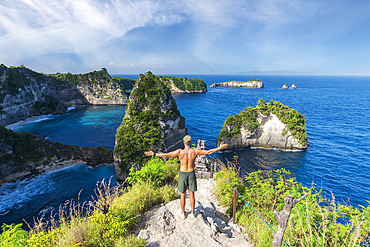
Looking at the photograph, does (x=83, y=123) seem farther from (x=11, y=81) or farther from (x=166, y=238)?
(x=166, y=238)

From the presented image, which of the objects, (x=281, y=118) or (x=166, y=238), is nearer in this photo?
(x=166, y=238)

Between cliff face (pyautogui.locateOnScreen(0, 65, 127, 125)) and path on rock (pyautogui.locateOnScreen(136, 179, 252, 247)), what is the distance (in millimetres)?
66377

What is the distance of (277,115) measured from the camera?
35.8 m

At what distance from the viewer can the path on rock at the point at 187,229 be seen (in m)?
4.84

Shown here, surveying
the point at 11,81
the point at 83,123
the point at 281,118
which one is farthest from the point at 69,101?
the point at 281,118

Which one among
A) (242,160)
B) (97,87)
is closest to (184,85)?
(97,87)

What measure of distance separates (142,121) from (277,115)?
28557 mm

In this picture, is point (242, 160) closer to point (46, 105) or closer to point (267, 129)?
point (267, 129)

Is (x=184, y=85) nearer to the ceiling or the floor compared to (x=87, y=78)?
nearer to the floor

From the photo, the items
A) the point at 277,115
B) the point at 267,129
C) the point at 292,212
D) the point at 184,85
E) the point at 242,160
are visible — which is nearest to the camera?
the point at 292,212

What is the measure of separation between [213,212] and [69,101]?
96511 mm

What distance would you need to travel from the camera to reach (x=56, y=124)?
53.1 m

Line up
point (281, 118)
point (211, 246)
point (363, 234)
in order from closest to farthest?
1. point (363, 234)
2. point (211, 246)
3. point (281, 118)

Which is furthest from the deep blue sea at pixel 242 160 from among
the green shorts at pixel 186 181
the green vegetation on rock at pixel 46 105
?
the green shorts at pixel 186 181
